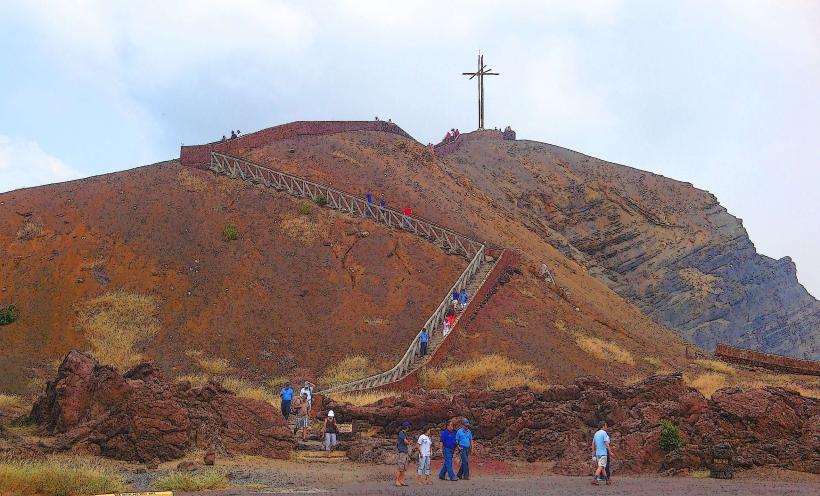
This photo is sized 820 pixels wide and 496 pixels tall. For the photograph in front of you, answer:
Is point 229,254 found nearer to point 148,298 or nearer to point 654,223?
point 148,298

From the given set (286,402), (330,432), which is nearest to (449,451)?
(330,432)

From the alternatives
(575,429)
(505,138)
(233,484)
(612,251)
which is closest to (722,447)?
(575,429)

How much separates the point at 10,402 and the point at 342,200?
1713 cm

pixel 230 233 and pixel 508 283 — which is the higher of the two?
pixel 230 233

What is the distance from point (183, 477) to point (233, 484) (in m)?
0.95

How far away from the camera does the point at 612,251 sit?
58750 millimetres

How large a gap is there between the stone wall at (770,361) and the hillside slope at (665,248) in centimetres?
1894

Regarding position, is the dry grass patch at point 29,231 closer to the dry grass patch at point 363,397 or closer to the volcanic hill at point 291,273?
the volcanic hill at point 291,273

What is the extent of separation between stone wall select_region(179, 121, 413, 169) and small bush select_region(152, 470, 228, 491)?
27.2m

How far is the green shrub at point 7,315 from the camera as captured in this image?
31641mm

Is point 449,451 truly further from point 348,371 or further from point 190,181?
point 190,181

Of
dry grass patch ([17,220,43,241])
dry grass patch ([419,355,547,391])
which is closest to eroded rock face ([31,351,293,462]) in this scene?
dry grass patch ([419,355,547,391])

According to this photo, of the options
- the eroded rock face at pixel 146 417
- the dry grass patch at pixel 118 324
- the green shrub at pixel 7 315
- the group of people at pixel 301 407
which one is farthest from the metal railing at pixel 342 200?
the eroded rock face at pixel 146 417

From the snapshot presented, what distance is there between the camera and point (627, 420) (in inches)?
795
